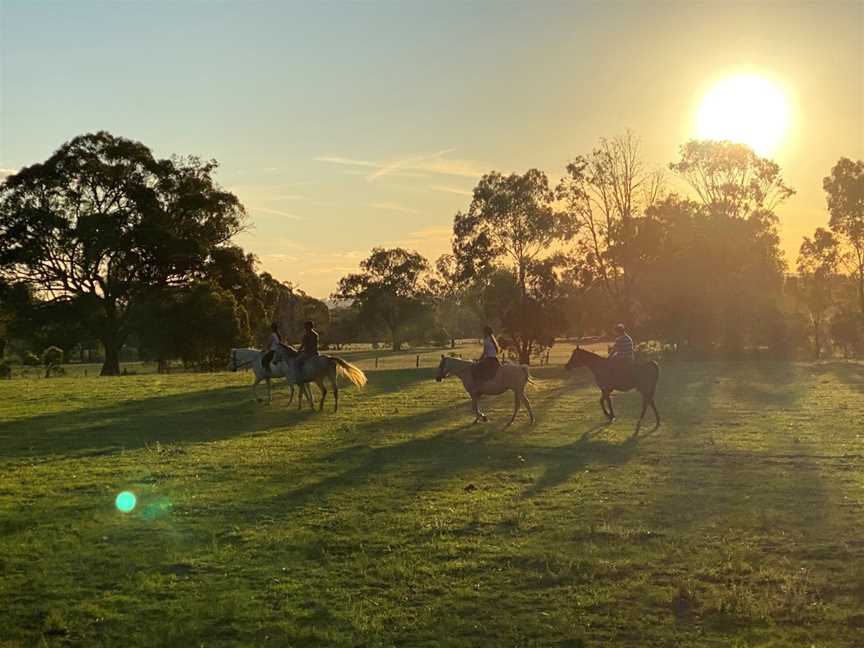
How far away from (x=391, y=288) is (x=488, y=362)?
91.4m

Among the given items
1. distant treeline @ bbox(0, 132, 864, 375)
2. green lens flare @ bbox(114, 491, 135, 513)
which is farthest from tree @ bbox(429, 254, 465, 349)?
green lens flare @ bbox(114, 491, 135, 513)

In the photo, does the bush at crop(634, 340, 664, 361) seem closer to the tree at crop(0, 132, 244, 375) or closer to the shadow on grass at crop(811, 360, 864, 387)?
the shadow on grass at crop(811, 360, 864, 387)

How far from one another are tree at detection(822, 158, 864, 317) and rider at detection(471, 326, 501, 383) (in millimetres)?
53611

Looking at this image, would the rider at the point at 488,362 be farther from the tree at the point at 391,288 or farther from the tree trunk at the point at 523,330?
the tree at the point at 391,288

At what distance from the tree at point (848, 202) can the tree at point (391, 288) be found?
5825 centimetres

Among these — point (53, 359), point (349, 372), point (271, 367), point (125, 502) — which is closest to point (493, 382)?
point (349, 372)

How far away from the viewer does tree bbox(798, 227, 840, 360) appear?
217 ft

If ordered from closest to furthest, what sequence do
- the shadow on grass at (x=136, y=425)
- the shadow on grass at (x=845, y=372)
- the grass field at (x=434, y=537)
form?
the grass field at (x=434, y=537), the shadow on grass at (x=136, y=425), the shadow on grass at (x=845, y=372)

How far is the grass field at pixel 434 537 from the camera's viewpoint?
21.3ft

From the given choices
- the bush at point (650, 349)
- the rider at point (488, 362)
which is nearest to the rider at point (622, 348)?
the rider at point (488, 362)

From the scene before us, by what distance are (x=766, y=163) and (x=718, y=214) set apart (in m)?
5.04

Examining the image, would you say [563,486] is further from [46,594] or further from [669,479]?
[46,594]

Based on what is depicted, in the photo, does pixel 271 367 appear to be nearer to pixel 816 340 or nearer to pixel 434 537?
pixel 434 537

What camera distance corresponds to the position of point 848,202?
203 ft
